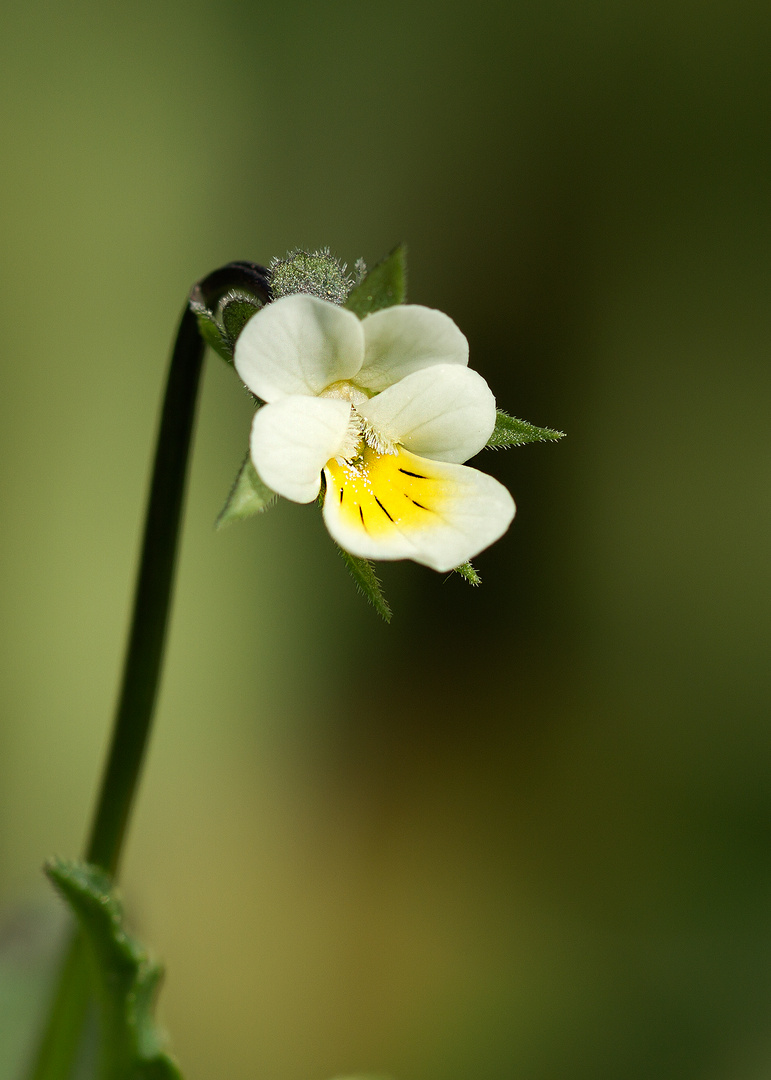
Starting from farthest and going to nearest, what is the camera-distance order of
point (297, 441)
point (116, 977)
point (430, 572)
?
point (430, 572) → point (116, 977) → point (297, 441)

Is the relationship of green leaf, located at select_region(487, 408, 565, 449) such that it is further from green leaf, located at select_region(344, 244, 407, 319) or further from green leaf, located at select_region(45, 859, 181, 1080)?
green leaf, located at select_region(45, 859, 181, 1080)

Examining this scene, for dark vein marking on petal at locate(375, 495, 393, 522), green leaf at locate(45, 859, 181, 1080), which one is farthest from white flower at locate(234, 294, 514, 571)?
green leaf at locate(45, 859, 181, 1080)

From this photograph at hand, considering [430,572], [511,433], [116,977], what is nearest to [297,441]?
[511,433]

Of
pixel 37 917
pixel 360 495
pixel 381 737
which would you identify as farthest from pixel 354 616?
pixel 360 495

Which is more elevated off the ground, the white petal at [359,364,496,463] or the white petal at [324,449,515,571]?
the white petal at [359,364,496,463]

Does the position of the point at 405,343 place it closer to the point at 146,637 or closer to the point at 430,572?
the point at 146,637

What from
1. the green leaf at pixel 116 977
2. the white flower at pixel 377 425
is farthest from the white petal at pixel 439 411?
the green leaf at pixel 116 977
